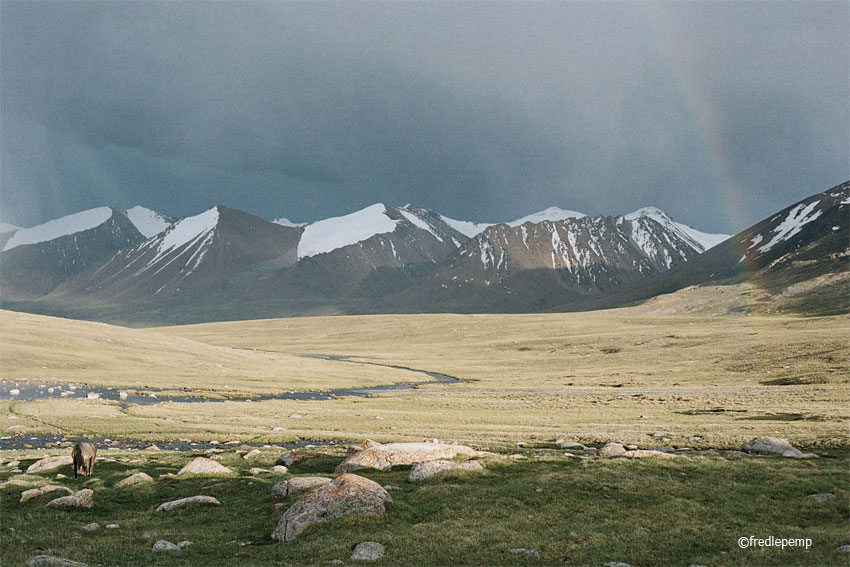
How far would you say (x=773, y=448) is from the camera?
34219mm

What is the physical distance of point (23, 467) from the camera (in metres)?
38.0

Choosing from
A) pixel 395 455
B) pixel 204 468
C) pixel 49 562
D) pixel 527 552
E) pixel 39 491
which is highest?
pixel 49 562

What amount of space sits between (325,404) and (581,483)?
192 ft

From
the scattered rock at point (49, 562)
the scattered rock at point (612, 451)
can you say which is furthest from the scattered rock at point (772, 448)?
→ the scattered rock at point (49, 562)

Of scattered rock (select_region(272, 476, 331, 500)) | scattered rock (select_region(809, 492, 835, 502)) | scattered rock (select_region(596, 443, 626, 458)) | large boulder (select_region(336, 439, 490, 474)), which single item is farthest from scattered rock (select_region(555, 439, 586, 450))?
scattered rock (select_region(272, 476, 331, 500))

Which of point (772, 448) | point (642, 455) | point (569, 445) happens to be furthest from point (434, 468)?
point (772, 448)

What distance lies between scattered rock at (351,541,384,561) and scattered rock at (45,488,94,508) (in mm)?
17272

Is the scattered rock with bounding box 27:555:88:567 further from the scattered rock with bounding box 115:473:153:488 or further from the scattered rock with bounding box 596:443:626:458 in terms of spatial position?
the scattered rock with bounding box 596:443:626:458

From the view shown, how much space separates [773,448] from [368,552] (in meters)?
28.9

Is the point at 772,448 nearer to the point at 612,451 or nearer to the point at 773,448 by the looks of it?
the point at 773,448

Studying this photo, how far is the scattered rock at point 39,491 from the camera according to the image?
2834cm

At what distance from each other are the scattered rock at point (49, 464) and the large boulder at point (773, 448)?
47.8 meters

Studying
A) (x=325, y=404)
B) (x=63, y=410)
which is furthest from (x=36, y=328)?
(x=325, y=404)

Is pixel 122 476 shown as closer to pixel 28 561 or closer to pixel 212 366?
pixel 28 561
